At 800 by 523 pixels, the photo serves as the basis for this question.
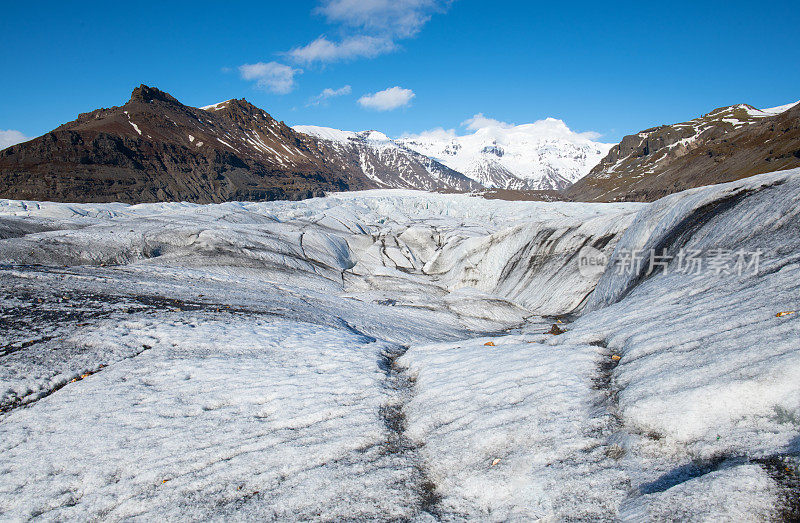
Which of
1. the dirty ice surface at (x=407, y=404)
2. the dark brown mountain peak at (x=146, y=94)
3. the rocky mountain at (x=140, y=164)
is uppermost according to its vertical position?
the dark brown mountain peak at (x=146, y=94)

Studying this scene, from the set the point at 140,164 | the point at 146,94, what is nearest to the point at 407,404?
the point at 140,164

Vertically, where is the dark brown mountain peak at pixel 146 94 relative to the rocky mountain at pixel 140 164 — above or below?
above

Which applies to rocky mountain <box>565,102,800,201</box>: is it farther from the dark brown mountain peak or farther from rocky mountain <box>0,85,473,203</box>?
the dark brown mountain peak

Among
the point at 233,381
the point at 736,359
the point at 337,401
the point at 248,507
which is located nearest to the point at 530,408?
the point at 736,359

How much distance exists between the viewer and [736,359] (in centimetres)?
511

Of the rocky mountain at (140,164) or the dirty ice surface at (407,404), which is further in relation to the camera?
the rocky mountain at (140,164)

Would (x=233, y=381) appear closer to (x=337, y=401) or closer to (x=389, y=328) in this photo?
(x=337, y=401)

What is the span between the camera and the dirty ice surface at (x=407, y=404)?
422 centimetres

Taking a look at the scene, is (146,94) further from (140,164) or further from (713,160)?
(713,160)

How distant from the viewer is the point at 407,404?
7.03m

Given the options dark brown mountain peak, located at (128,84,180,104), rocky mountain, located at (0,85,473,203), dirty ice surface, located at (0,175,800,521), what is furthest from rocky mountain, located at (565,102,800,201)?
dark brown mountain peak, located at (128,84,180,104)

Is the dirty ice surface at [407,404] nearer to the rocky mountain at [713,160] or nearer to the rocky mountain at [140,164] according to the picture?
the rocky mountain at [713,160]

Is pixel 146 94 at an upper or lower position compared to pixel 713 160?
upper

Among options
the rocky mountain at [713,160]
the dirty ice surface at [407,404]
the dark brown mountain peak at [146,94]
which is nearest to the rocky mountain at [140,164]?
the dark brown mountain peak at [146,94]
